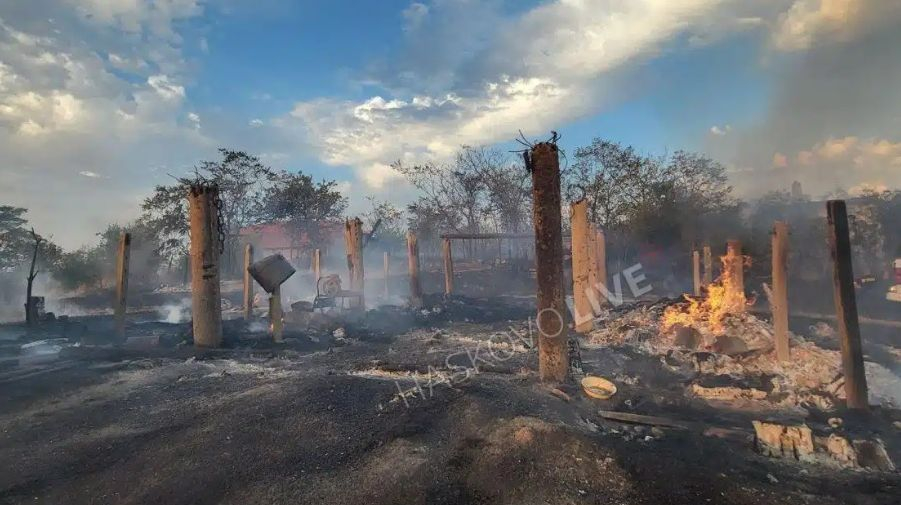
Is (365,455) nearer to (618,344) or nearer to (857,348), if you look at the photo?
(857,348)

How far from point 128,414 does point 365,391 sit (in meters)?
3.31

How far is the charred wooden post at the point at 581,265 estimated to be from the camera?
466 inches

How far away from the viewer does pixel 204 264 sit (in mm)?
10562

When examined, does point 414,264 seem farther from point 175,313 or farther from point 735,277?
point 735,277

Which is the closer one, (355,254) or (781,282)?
(781,282)

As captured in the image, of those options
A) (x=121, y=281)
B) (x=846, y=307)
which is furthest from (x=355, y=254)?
(x=846, y=307)

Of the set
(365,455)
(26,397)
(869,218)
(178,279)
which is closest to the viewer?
(365,455)

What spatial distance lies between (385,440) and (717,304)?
9274 mm

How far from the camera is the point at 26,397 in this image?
7.57m

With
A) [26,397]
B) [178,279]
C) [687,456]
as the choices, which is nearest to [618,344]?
[687,456]

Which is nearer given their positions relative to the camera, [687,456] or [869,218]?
[687,456]

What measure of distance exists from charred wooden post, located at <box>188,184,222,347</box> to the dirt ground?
1.45 meters

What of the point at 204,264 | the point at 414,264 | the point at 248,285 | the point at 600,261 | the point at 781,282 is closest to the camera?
the point at 781,282

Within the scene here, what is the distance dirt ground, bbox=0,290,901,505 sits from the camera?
4531mm
